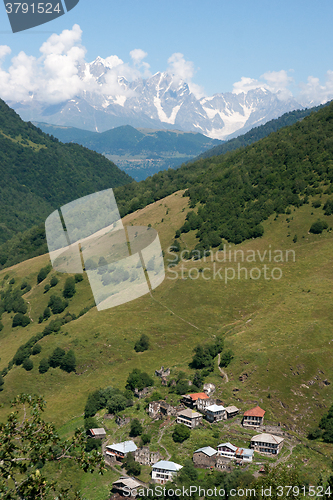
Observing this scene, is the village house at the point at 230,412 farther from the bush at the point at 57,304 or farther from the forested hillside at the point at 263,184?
the bush at the point at 57,304

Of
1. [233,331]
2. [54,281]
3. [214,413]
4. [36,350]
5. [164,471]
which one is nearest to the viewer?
[164,471]

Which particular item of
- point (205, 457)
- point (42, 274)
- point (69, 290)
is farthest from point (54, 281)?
point (205, 457)

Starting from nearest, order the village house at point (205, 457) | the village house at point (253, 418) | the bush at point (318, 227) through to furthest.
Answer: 1. the village house at point (205, 457)
2. the village house at point (253, 418)
3. the bush at point (318, 227)

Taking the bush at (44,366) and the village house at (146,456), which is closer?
the village house at (146,456)

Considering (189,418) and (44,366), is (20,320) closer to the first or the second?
(44,366)

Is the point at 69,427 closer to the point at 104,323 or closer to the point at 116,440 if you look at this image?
the point at 116,440

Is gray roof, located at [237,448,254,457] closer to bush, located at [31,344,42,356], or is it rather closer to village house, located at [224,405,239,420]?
village house, located at [224,405,239,420]

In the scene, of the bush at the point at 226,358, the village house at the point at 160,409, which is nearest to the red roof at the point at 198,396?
the village house at the point at 160,409

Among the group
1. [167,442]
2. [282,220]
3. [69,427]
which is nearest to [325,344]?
[167,442]
